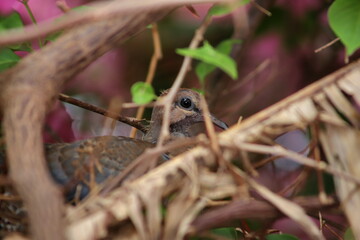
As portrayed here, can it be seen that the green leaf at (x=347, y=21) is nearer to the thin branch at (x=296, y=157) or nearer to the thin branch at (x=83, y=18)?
the thin branch at (x=296, y=157)

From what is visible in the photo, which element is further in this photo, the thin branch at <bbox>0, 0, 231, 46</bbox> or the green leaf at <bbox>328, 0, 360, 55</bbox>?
the green leaf at <bbox>328, 0, 360, 55</bbox>

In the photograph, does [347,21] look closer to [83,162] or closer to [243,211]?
[243,211]

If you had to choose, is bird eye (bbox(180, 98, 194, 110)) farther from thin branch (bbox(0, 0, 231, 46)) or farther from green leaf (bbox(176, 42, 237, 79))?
thin branch (bbox(0, 0, 231, 46))

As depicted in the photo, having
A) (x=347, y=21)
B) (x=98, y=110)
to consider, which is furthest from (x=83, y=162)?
(x=347, y=21)

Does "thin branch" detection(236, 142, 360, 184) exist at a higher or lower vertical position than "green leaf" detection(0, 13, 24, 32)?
lower

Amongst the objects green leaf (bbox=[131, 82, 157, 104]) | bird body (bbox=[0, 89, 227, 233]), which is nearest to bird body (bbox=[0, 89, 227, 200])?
bird body (bbox=[0, 89, 227, 233])

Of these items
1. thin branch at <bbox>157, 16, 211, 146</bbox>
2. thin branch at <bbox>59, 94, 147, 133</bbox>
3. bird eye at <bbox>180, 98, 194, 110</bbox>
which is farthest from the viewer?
bird eye at <bbox>180, 98, 194, 110</bbox>
